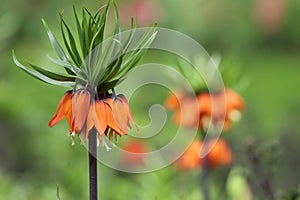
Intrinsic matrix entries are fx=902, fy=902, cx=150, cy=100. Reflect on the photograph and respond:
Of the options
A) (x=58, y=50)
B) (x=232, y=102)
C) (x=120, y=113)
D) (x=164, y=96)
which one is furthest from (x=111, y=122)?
(x=164, y=96)

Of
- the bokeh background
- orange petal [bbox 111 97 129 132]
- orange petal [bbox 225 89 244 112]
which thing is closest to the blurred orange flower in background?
the bokeh background

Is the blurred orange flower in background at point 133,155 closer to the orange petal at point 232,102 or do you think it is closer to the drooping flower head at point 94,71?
the orange petal at point 232,102

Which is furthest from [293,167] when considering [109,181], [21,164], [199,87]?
[199,87]

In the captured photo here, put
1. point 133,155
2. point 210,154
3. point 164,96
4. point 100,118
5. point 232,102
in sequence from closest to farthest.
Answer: point 100,118 < point 232,102 < point 210,154 < point 133,155 < point 164,96

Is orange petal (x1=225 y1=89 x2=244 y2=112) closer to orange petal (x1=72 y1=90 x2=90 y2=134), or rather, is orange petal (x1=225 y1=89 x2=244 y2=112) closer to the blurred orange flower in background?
orange petal (x1=72 y1=90 x2=90 y2=134)

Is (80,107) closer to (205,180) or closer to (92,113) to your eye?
(92,113)

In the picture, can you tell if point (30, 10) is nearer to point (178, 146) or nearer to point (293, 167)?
point (293, 167)
